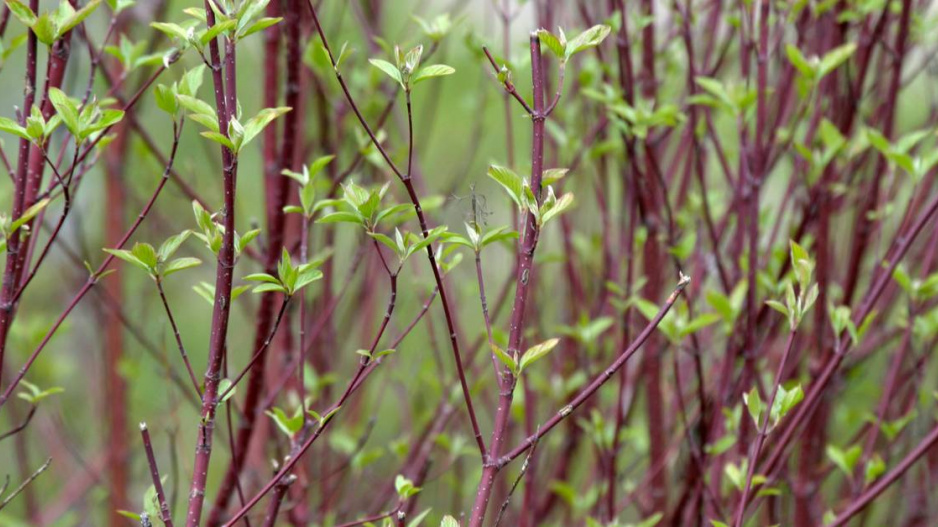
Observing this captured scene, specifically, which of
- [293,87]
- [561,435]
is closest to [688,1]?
[293,87]

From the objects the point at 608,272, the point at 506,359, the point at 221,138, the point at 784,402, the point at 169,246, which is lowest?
the point at 608,272

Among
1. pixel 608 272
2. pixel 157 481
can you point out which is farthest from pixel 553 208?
pixel 608 272

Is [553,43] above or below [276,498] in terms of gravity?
above

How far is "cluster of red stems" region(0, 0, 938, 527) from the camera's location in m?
1.10

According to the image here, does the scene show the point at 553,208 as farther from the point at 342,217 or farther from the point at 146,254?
the point at 146,254

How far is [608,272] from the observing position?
189cm

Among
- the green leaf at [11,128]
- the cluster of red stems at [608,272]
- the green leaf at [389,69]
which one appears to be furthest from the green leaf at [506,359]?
the green leaf at [11,128]

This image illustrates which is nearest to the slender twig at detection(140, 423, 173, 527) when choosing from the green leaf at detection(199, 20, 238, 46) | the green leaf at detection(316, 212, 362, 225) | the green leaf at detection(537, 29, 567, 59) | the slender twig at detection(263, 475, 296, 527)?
the slender twig at detection(263, 475, 296, 527)

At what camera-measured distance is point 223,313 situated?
90 centimetres

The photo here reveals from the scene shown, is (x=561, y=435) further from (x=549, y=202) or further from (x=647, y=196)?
(x=549, y=202)

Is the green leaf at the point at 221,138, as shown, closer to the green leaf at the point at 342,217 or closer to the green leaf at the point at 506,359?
the green leaf at the point at 342,217

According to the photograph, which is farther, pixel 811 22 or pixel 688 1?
pixel 811 22

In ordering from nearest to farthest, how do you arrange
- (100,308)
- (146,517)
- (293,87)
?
1. (146,517)
2. (293,87)
3. (100,308)

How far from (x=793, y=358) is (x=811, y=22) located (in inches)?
27.1
